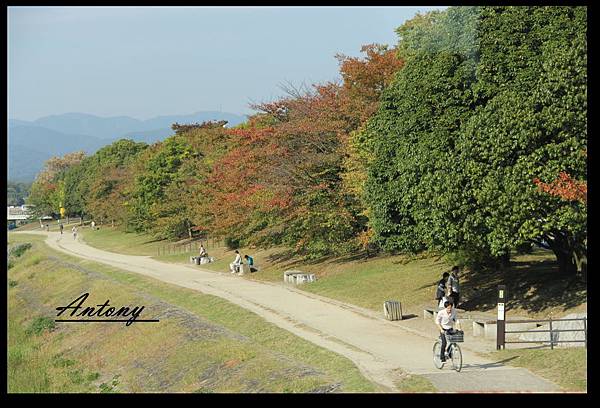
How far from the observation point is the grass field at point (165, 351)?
61.1ft

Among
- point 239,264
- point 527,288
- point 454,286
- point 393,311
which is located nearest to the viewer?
point 454,286

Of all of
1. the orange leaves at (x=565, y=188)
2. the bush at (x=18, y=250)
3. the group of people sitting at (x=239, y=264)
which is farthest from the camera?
the bush at (x=18, y=250)

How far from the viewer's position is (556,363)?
1650cm

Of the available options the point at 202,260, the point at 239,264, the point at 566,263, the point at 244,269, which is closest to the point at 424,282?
the point at 566,263

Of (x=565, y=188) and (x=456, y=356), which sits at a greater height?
(x=565, y=188)

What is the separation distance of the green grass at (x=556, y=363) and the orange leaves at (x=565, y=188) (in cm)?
378

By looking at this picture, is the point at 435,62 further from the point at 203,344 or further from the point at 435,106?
the point at 203,344

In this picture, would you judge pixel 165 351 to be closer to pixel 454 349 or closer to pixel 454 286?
pixel 454 286

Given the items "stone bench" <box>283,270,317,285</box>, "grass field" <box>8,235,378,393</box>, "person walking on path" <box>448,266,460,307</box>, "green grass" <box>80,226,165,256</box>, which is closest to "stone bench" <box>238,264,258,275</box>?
"grass field" <box>8,235,378,393</box>

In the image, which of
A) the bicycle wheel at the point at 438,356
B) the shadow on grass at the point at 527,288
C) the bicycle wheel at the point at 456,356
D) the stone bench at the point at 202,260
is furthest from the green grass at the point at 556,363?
the stone bench at the point at 202,260

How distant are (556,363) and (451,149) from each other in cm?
862

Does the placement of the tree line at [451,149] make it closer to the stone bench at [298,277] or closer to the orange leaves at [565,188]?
the orange leaves at [565,188]

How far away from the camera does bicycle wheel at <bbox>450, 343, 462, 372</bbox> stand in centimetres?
1628

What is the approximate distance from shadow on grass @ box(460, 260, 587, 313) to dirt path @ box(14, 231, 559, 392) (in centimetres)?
346
